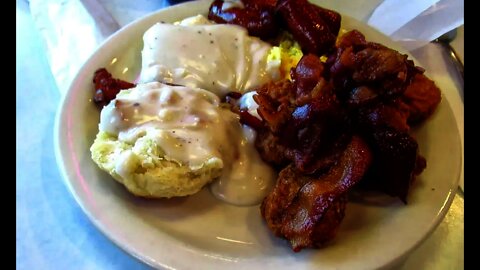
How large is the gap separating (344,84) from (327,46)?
365 millimetres

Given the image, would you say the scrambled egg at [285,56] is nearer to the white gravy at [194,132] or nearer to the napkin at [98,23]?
the white gravy at [194,132]

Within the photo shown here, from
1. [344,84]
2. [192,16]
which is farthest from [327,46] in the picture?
[192,16]

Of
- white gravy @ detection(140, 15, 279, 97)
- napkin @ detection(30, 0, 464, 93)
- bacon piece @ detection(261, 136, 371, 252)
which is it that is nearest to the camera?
bacon piece @ detection(261, 136, 371, 252)

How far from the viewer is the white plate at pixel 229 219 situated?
3.80ft

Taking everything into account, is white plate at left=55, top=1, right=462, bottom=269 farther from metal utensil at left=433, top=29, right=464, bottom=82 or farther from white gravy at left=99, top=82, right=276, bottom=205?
metal utensil at left=433, top=29, right=464, bottom=82

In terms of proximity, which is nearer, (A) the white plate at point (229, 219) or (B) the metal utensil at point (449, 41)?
(A) the white plate at point (229, 219)

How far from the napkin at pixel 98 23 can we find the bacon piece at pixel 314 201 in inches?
33.9

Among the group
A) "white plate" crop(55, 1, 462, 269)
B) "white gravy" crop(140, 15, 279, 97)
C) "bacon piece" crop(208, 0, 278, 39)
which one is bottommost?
"white plate" crop(55, 1, 462, 269)

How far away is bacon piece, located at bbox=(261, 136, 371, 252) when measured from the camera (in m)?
1.15

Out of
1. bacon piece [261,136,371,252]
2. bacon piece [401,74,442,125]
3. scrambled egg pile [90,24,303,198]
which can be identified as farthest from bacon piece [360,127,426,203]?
scrambled egg pile [90,24,303,198]

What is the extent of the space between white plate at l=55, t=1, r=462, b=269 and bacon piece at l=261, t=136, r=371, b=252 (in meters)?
0.05

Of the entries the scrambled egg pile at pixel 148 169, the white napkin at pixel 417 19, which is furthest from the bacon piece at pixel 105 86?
the white napkin at pixel 417 19

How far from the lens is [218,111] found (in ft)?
4.66

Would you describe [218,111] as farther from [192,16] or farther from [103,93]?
[192,16]
